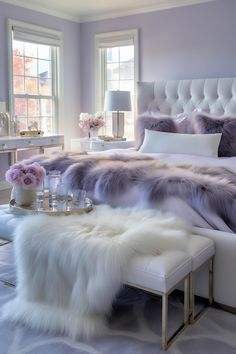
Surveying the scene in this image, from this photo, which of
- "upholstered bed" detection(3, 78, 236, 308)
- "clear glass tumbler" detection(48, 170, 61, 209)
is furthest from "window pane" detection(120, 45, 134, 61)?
"clear glass tumbler" detection(48, 170, 61, 209)

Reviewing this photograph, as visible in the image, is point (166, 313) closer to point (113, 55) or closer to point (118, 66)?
point (118, 66)

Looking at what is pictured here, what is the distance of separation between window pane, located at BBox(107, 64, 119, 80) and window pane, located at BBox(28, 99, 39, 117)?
1.17 meters

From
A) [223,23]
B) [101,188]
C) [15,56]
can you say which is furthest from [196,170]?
[15,56]

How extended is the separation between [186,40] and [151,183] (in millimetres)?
3266

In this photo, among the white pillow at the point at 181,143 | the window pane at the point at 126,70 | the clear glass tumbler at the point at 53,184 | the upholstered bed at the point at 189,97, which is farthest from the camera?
the window pane at the point at 126,70

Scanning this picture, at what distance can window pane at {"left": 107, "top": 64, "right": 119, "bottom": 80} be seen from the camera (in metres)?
6.17

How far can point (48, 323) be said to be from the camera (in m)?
2.19

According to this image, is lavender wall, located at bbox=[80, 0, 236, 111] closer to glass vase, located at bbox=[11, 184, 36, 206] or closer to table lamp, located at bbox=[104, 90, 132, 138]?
table lamp, located at bbox=[104, 90, 132, 138]

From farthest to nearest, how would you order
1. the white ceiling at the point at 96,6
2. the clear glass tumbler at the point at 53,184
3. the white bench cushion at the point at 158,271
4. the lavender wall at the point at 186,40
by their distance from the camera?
the white ceiling at the point at 96,6, the lavender wall at the point at 186,40, the clear glass tumbler at the point at 53,184, the white bench cushion at the point at 158,271

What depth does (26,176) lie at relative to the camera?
2.87 metres

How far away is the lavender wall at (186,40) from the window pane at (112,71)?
505mm

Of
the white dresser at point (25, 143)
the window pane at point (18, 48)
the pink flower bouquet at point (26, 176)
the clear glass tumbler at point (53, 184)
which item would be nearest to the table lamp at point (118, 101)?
the white dresser at point (25, 143)

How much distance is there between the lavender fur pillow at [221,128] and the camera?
422 cm

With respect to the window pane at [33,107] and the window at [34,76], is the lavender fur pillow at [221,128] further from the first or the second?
the window pane at [33,107]
